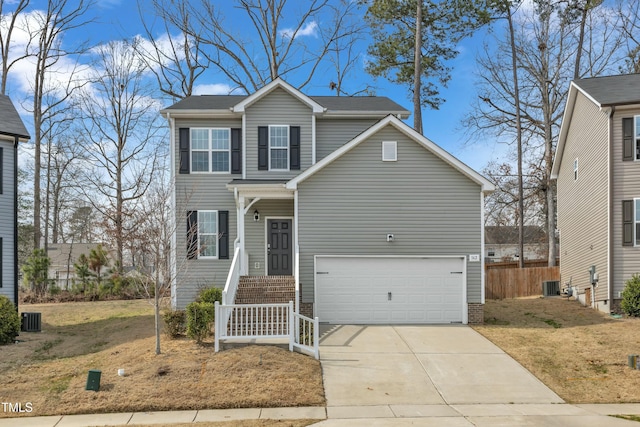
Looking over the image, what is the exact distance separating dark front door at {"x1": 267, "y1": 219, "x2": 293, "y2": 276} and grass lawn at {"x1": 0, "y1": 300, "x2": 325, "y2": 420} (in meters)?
5.13

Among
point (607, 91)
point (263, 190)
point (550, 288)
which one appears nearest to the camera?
point (263, 190)

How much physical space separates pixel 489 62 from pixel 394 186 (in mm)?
20093

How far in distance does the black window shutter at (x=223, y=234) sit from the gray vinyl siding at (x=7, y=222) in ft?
20.6

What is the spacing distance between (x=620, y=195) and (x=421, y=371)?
32.3 ft

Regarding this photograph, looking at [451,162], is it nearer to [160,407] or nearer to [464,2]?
[160,407]

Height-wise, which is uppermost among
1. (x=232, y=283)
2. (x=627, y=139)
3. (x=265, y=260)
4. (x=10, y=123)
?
(x=10, y=123)

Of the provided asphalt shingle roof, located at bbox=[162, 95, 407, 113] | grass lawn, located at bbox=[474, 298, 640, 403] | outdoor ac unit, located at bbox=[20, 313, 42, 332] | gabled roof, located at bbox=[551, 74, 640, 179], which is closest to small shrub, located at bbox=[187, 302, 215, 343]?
Result: outdoor ac unit, located at bbox=[20, 313, 42, 332]

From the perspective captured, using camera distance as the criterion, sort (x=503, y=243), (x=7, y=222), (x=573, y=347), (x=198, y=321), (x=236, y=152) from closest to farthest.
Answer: (x=198, y=321), (x=573, y=347), (x=7, y=222), (x=236, y=152), (x=503, y=243)

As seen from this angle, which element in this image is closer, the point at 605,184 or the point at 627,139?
the point at 627,139

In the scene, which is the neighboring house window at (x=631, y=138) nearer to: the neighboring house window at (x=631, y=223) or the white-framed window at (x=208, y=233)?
the neighboring house window at (x=631, y=223)

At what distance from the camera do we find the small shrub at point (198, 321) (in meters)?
12.8

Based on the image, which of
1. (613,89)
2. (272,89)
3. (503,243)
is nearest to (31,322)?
(272,89)

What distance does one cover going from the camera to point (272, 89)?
18.6 metres

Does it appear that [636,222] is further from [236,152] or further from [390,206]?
[236,152]
